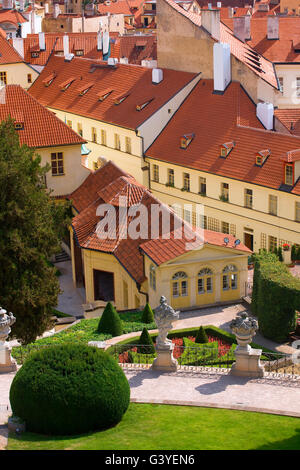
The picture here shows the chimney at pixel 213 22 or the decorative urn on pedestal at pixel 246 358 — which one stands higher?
the chimney at pixel 213 22

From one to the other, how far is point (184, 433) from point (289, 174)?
99.4 ft

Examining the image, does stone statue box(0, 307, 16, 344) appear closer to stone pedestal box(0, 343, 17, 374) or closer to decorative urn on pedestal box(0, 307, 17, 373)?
decorative urn on pedestal box(0, 307, 17, 373)

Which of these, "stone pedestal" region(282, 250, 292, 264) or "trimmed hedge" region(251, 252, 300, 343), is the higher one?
"trimmed hedge" region(251, 252, 300, 343)

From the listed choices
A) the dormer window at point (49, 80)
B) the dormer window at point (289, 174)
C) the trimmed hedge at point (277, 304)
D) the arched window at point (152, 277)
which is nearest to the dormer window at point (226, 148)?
the dormer window at point (289, 174)

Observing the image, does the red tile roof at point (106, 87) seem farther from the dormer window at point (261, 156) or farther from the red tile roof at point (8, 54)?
the dormer window at point (261, 156)

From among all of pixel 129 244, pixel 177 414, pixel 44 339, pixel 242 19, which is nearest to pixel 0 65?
pixel 242 19

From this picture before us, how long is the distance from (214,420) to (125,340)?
11.5 metres

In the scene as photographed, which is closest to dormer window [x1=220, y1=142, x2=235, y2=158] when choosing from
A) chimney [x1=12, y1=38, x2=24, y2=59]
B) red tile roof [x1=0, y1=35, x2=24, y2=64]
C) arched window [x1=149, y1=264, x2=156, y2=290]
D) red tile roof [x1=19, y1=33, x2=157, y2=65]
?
arched window [x1=149, y1=264, x2=156, y2=290]

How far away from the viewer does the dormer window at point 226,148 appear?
5759 cm

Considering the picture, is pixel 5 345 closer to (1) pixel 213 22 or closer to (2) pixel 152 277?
(2) pixel 152 277

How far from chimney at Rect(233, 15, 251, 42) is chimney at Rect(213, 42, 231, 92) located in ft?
66.9

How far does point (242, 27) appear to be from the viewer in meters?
82.9

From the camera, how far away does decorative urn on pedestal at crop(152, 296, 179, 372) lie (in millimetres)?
29766

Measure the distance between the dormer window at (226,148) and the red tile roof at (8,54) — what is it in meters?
36.5
